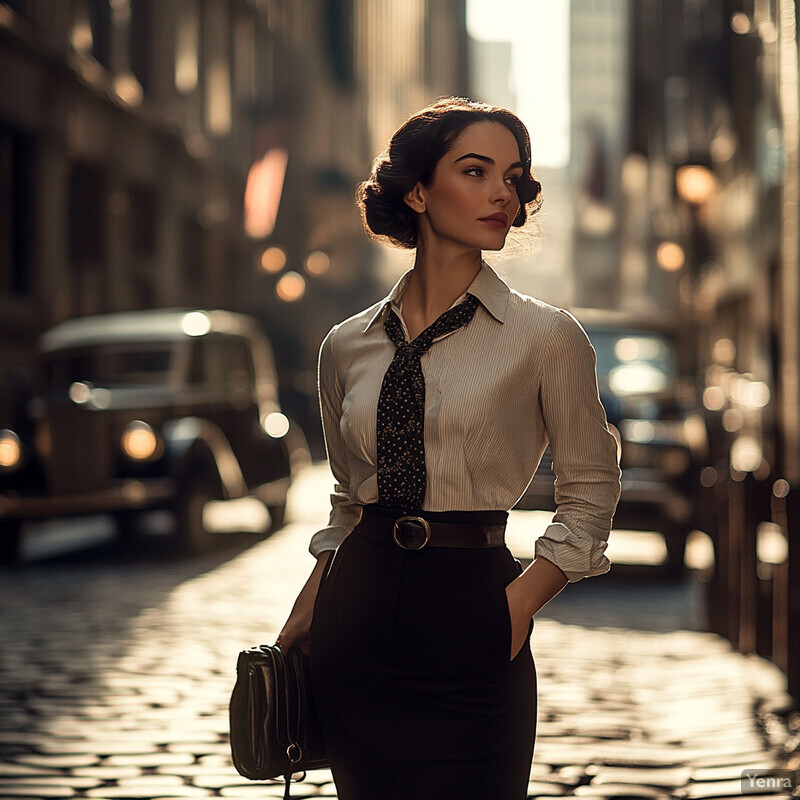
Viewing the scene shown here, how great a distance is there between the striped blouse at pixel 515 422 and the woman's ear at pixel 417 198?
0.74 feet

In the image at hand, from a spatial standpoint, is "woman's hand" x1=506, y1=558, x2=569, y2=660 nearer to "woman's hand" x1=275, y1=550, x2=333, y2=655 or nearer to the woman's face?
"woman's hand" x1=275, y1=550, x2=333, y2=655

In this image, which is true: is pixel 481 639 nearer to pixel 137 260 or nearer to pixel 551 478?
pixel 551 478

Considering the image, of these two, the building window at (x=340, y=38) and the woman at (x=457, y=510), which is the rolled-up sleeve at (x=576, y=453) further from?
the building window at (x=340, y=38)

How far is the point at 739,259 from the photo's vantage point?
2755cm

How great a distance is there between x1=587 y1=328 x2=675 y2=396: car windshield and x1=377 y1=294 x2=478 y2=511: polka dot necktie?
31.3ft

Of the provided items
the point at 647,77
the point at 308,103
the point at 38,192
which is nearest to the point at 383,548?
the point at 38,192

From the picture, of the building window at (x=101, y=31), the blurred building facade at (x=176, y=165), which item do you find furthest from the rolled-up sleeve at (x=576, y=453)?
the building window at (x=101, y=31)

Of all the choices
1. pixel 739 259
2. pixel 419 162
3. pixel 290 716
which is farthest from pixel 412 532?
pixel 739 259

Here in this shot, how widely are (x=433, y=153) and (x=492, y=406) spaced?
A: 542 millimetres

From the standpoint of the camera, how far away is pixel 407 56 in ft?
256

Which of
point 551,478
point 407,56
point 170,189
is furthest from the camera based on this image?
point 407,56

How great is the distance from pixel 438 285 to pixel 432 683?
0.77 m

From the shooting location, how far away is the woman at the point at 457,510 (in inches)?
97.7

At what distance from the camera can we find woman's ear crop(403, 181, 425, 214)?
2.76 metres
